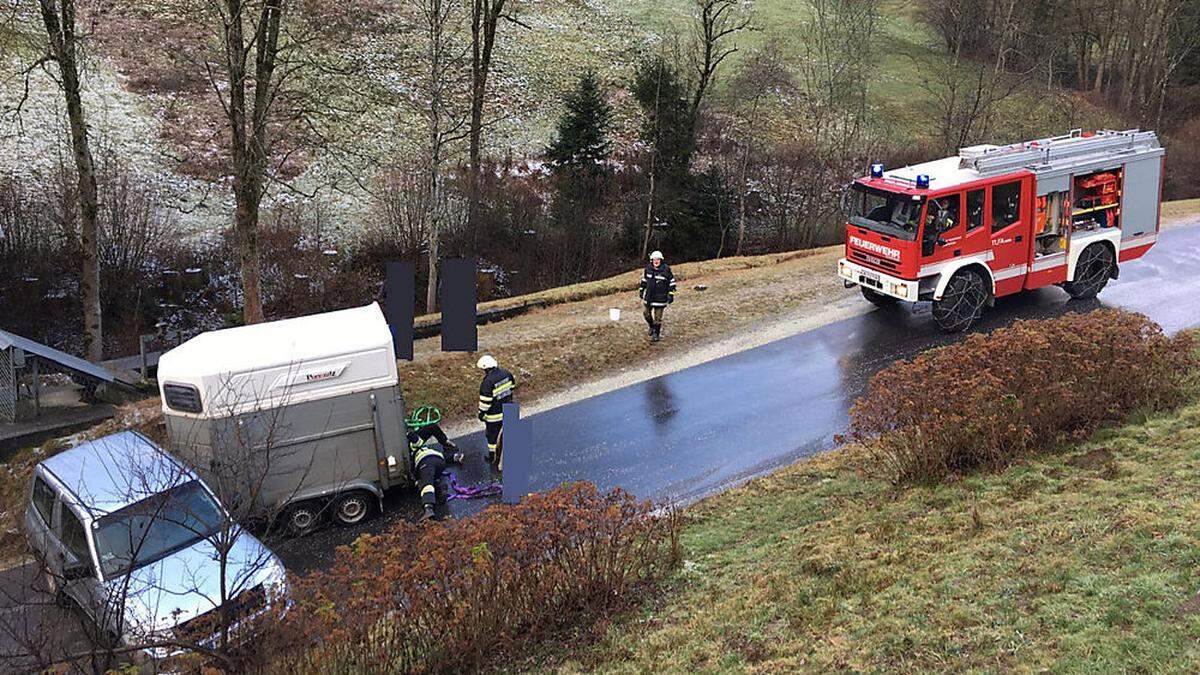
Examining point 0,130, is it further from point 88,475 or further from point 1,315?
point 88,475

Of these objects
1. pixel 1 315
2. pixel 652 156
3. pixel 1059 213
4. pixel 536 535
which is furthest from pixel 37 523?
pixel 652 156

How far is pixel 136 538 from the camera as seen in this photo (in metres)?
8.74

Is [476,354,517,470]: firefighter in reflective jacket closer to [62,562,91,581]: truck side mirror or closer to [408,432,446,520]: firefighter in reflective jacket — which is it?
[408,432,446,520]: firefighter in reflective jacket

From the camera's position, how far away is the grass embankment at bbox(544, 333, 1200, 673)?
19.9ft

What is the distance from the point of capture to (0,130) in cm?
2698

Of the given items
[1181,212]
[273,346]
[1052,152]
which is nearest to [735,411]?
[273,346]

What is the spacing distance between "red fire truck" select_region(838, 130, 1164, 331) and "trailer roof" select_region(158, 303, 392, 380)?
8537 mm

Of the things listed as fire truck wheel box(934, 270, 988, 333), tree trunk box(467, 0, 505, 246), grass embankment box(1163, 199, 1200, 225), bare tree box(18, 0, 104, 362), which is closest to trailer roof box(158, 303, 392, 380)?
bare tree box(18, 0, 104, 362)

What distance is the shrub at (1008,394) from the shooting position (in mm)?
9305

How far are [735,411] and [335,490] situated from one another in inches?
226

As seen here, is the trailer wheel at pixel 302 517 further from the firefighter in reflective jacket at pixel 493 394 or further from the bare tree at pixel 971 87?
the bare tree at pixel 971 87

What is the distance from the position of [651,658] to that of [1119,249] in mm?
13570

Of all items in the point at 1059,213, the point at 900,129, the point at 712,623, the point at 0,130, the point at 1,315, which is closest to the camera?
the point at 712,623

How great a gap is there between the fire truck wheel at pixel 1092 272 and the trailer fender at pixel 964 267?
2034mm
